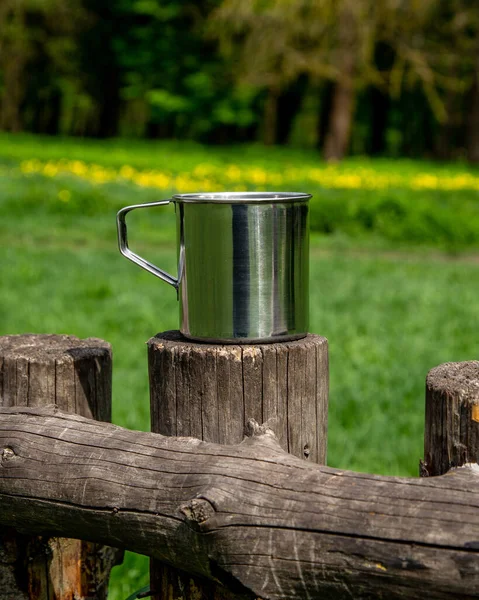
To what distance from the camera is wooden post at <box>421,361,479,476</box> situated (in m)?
1.94

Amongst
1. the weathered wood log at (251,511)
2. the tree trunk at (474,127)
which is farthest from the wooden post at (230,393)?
the tree trunk at (474,127)

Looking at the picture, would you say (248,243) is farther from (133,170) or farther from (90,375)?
(133,170)

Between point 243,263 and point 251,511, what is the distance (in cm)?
59

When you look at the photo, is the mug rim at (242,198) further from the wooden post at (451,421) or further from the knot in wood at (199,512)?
the knot in wood at (199,512)

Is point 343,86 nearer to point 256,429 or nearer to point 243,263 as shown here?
point 243,263

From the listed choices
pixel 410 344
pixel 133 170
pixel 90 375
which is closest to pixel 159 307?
pixel 410 344

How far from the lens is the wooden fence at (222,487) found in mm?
1631

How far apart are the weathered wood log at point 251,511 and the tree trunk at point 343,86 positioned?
812 inches

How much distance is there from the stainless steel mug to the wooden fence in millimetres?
60

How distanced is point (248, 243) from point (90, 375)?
2.14ft

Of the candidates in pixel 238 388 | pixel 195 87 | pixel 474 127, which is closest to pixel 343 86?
pixel 474 127

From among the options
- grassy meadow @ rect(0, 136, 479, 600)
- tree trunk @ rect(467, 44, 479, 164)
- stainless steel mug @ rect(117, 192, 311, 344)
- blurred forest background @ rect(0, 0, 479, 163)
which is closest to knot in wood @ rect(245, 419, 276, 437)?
stainless steel mug @ rect(117, 192, 311, 344)

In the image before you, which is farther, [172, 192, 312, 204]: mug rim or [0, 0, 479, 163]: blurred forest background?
[0, 0, 479, 163]: blurred forest background

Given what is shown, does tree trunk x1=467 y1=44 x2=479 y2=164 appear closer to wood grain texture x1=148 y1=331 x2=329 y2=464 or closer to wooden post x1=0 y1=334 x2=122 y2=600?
wooden post x1=0 y1=334 x2=122 y2=600
